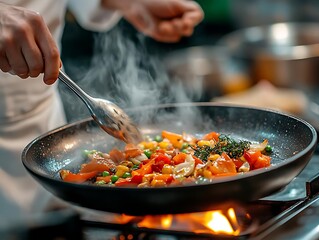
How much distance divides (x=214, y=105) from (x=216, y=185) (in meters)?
0.74

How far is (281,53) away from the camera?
406 centimetres

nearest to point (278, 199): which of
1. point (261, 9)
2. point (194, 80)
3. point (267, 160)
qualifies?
point (267, 160)

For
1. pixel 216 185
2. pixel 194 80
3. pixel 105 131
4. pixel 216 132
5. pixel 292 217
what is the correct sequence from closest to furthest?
pixel 216 185
pixel 292 217
pixel 105 131
pixel 216 132
pixel 194 80

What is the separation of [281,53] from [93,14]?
1689 mm

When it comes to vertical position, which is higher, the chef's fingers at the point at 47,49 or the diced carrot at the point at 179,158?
the chef's fingers at the point at 47,49

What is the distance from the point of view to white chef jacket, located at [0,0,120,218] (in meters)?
2.19

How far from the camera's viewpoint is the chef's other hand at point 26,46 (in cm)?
153

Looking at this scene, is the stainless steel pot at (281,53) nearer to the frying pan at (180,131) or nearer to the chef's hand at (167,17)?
the chef's hand at (167,17)

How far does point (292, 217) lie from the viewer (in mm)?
1565

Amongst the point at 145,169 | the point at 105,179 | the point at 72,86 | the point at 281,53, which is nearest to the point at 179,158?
the point at 145,169

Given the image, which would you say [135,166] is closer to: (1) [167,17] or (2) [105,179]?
(2) [105,179]

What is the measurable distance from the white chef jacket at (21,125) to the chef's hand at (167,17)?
0.34 meters

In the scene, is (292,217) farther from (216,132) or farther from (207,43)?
(207,43)

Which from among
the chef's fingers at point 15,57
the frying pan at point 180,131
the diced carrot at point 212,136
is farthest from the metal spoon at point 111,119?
the chef's fingers at point 15,57
